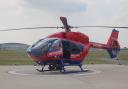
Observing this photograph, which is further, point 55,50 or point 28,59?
point 28,59

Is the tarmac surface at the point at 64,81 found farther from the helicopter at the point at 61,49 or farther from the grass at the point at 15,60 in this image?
the grass at the point at 15,60

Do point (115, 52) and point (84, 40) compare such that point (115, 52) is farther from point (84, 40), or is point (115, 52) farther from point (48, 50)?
point (48, 50)

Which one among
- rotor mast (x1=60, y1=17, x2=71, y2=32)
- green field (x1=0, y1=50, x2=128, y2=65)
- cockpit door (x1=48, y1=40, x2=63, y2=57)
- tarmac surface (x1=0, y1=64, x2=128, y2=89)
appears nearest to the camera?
tarmac surface (x1=0, y1=64, x2=128, y2=89)

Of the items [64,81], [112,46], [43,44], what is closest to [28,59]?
[112,46]

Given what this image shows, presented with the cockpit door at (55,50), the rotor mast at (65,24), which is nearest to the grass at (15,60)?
the rotor mast at (65,24)

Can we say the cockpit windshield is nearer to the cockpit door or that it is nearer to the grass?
the cockpit door

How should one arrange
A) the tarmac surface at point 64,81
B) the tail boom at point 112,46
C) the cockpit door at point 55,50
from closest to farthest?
the tarmac surface at point 64,81 → the cockpit door at point 55,50 → the tail boom at point 112,46

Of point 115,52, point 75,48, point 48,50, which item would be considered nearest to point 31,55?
point 48,50

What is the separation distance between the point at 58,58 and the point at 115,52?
22.1 ft

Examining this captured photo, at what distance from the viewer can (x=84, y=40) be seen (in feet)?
79.8

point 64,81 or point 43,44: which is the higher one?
point 43,44

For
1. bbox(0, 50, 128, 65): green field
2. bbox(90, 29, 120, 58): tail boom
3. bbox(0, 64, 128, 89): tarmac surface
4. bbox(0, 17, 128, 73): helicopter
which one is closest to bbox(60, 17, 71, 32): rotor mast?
bbox(0, 17, 128, 73): helicopter

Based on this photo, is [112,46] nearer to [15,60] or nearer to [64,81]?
[64,81]

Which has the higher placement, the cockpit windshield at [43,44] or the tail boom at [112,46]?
the cockpit windshield at [43,44]
